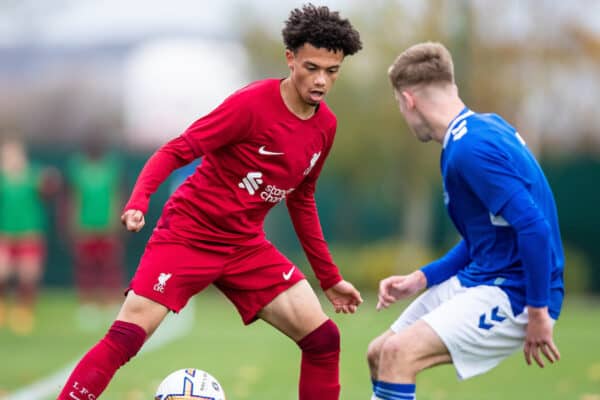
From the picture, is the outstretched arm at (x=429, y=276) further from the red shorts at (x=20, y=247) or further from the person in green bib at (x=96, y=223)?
the person in green bib at (x=96, y=223)

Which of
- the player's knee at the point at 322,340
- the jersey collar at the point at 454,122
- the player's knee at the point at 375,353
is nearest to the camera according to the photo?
the jersey collar at the point at 454,122

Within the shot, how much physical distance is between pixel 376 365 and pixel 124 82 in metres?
29.5

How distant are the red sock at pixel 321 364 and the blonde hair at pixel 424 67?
4.82 feet

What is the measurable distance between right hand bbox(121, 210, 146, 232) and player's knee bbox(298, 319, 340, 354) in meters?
1.23

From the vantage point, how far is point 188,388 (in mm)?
5480

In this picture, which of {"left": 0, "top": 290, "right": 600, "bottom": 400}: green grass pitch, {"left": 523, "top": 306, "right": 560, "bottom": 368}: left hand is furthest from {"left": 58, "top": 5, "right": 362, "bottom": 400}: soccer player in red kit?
{"left": 0, "top": 290, "right": 600, "bottom": 400}: green grass pitch

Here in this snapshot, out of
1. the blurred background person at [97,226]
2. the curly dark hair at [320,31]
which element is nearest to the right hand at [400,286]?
the curly dark hair at [320,31]

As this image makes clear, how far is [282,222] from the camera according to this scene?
20.9 m

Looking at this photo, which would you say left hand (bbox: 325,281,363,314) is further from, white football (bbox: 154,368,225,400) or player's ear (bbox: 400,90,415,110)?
player's ear (bbox: 400,90,415,110)

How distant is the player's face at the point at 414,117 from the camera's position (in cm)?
511

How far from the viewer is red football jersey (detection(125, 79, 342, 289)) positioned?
5.37 metres

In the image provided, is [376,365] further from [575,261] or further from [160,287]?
[575,261]

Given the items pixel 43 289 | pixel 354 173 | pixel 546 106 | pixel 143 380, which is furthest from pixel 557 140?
pixel 143 380

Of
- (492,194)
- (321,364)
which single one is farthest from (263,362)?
(492,194)
